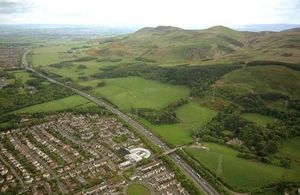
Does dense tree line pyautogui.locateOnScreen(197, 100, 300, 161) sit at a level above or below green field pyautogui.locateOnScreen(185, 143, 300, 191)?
above

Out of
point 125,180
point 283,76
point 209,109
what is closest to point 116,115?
point 209,109

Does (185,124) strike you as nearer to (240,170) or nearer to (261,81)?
(240,170)

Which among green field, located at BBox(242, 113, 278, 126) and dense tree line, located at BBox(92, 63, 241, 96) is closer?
green field, located at BBox(242, 113, 278, 126)

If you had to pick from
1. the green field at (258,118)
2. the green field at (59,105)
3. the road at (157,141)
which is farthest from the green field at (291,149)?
the green field at (59,105)

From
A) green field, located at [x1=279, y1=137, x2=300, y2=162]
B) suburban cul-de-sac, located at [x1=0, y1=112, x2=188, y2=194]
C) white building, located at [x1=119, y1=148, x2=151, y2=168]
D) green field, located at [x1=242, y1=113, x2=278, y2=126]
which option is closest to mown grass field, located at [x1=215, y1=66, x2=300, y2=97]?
green field, located at [x1=242, y1=113, x2=278, y2=126]

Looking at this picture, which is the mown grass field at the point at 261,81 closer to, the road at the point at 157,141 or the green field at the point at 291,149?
the green field at the point at 291,149

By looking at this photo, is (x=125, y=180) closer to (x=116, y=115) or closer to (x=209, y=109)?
(x=116, y=115)

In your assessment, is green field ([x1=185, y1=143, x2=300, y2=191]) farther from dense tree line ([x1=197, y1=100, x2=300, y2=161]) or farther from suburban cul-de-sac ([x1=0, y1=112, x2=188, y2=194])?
suburban cul-de-sac ([x1=0, y1=112, x2=188, y2=194])
